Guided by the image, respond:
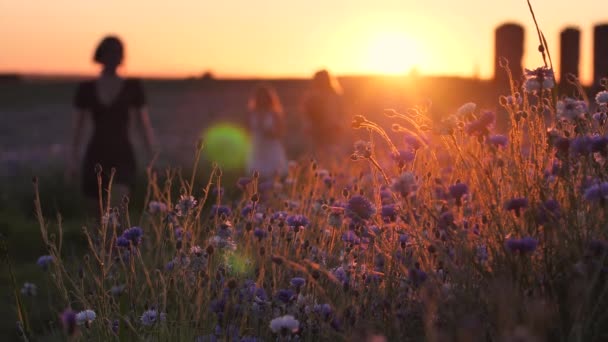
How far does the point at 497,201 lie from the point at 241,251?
5.35 feet

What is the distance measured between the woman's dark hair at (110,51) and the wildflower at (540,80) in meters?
3.83

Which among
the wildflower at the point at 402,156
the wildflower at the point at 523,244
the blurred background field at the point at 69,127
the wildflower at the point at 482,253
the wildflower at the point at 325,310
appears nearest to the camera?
the wildflower at the point at 523,244

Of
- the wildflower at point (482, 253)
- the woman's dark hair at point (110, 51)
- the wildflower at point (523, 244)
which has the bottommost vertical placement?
the wildflower at point (482, 253)

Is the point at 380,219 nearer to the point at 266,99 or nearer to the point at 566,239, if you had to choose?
the point at 566,239

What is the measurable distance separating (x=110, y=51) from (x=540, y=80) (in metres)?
3.91

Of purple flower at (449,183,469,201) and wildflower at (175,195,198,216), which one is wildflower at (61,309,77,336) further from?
wildflower at (175,195,198,216)

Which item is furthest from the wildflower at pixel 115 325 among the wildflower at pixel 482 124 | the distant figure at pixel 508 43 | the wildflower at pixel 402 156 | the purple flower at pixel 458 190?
the distant figure at pixel 508 43

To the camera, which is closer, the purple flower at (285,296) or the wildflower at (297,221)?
the purple flower at (285,296)

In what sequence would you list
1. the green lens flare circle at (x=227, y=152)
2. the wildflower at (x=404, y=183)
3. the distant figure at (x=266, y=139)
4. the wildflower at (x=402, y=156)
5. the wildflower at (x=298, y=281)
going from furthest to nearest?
1. the green lens flare circle at (x=227, y=152)
2. the distant figure at (x=266, y=139)
3. the wildflower at (x=402, y=156)
4. the wildflower at (x=298, y=281)
5. the wildflower at (x=404, y=183)

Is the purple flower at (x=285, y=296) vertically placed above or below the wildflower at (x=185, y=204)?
below

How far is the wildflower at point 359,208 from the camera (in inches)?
120

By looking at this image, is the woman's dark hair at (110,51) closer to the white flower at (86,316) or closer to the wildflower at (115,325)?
the wildflower at (115,325)

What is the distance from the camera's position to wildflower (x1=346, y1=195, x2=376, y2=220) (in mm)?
3059

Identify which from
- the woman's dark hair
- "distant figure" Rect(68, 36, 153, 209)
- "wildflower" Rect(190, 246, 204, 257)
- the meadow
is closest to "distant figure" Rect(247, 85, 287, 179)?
"distant figure" Rect(68, 36, 153, 209)
